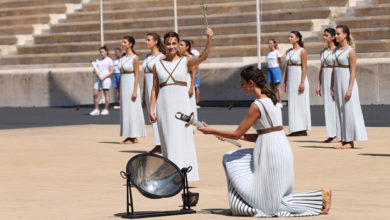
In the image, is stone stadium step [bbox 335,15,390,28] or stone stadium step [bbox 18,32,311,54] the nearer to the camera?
stone stadium step [bbox 335,15,390,28]

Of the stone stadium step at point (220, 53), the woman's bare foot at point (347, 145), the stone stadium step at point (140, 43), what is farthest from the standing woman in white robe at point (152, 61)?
the stone stadium step at point (140, 43)

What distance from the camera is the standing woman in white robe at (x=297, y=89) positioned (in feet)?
67.8

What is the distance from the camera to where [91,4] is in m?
40.9

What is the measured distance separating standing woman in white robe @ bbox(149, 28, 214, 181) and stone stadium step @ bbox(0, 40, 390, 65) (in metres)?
19.7

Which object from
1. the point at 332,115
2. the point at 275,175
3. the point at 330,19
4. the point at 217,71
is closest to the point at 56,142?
the point at 332,115

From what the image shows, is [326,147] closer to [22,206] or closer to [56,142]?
[56,142]

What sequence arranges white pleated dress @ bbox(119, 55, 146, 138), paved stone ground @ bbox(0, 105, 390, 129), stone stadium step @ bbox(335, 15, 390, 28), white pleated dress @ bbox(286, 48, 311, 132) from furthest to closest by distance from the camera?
stone stadium step @ bbox(335, 15, 390, 28), paved stone ground @ bbox(0, 105, 390, 129), white pleated dress @ bbox(286, 48, 311, 132), white pleated dress @ bbox(119, 55, 146, 138)

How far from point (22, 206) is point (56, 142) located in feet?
29.5

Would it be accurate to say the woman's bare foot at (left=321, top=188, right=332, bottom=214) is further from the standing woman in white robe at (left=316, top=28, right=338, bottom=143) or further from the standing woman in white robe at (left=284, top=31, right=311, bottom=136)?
the standing woman in white robe at (left=284, top=31, right=311, bottom=136)

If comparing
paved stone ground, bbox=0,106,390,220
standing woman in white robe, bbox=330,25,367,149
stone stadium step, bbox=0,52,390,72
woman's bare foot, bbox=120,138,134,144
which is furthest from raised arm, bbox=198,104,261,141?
stone stadium step, bbox=0,52,390,72

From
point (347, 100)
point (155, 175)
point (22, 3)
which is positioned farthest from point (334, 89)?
point (22, 3)

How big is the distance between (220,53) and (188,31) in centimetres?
198

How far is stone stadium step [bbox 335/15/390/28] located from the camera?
108 ft

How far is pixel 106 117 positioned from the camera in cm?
2847
